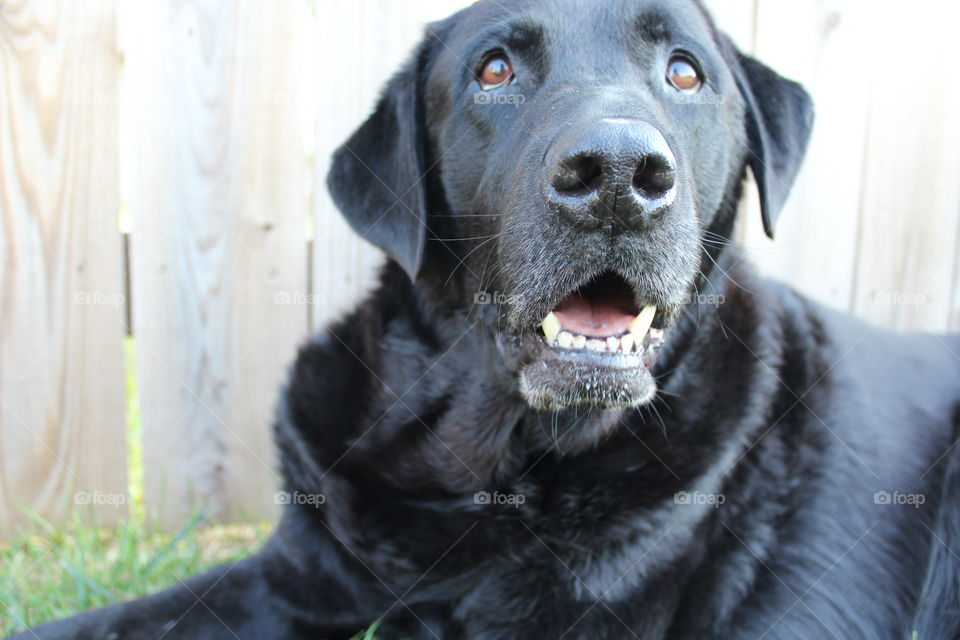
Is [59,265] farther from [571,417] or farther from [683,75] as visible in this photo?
[683,75]

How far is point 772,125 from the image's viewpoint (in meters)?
2.37

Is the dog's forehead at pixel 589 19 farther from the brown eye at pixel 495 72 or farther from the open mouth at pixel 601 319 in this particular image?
the open mouth at pixel 601 319

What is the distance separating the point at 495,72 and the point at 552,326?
67 centimetres

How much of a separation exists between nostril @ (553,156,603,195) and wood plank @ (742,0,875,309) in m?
1.70

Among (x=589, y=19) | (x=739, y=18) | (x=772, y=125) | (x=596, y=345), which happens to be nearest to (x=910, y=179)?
(x=739, y=18)

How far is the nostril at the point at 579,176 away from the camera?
5.31 feet

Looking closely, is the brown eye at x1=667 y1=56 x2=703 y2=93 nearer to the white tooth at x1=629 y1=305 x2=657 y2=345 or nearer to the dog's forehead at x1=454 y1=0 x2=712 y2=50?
the dog's forehead at x1=454 y1=0 x2=712 y2=50

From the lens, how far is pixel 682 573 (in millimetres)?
2027

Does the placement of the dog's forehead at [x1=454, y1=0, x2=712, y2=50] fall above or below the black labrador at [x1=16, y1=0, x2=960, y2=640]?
above

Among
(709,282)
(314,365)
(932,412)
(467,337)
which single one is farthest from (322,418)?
(932,412)

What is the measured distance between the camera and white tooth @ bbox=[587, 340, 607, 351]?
73.0 inches

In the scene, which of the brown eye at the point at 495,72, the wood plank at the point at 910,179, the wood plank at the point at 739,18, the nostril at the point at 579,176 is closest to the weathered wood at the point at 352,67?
the brown eye at the point at 495,72

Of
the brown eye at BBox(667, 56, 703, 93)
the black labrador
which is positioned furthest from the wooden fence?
the brown eye at BBox(667, 56, 703, 93)

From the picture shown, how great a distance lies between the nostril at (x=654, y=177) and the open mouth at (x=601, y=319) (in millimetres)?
251
